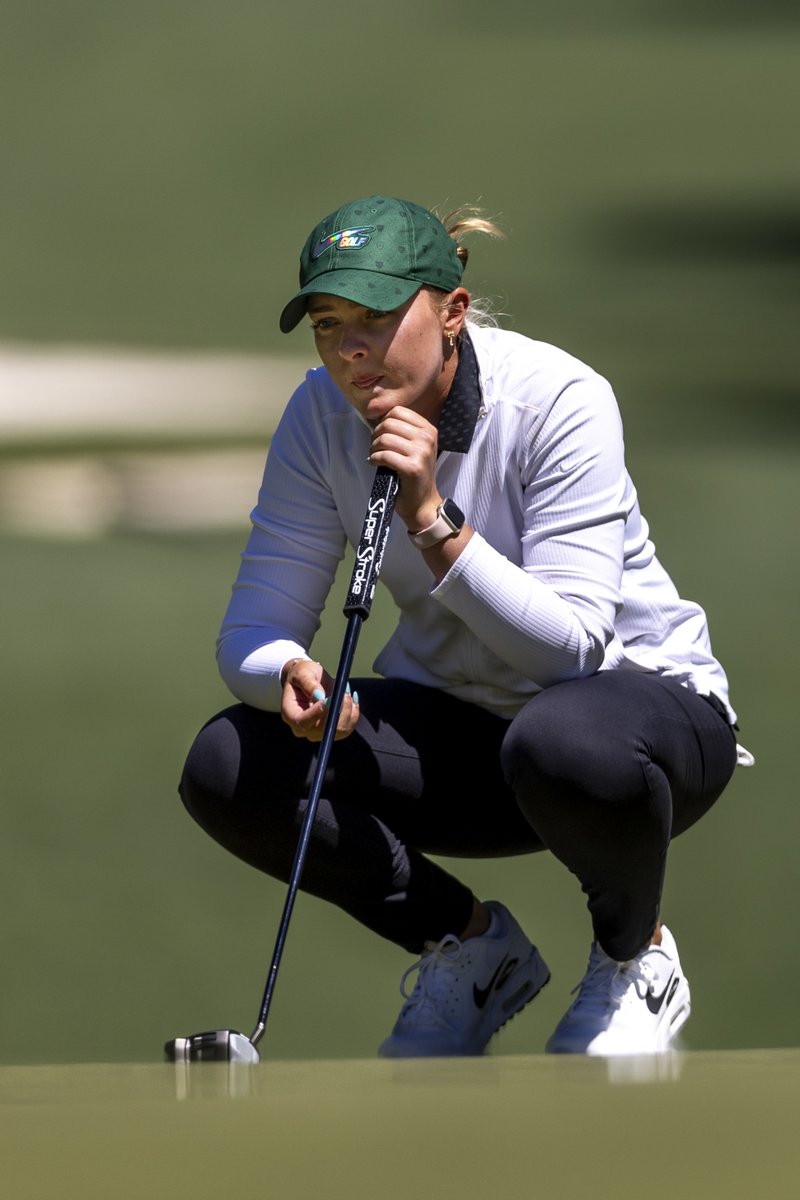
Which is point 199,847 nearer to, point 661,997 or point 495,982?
point 495,982

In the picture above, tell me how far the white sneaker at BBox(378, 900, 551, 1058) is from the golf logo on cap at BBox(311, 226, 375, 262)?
1.88ft

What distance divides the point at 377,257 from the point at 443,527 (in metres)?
0.22

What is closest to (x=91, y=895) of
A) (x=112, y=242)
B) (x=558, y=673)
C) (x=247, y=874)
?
(x=247, y=874)

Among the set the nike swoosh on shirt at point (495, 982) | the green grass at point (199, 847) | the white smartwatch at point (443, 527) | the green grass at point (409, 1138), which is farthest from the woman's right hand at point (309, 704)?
the green grass at point (199, 847)

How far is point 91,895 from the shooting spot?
2029mm

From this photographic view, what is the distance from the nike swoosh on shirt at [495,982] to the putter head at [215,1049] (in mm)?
285

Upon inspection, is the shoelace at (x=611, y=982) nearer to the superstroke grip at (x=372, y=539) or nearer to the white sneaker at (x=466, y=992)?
the white sneaker at (x=466, y=992)

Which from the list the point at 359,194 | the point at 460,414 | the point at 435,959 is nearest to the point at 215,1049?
the point at 435,959

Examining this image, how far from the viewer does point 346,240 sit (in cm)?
137

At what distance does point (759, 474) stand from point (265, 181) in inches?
34.6

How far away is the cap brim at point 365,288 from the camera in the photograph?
52.6 inches

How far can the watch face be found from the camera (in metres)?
1.33

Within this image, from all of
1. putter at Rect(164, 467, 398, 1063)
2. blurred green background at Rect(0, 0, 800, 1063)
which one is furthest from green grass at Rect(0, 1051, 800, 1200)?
blurred green background at Rect(0, 0, 800, 1063)

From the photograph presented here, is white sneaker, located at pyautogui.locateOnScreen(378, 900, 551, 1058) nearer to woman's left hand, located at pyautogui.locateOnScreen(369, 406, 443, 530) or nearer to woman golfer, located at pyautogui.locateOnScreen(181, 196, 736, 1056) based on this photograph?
woman golfer, located at pyautogui.locateOnScreen(181, 196, 736, 1056)
